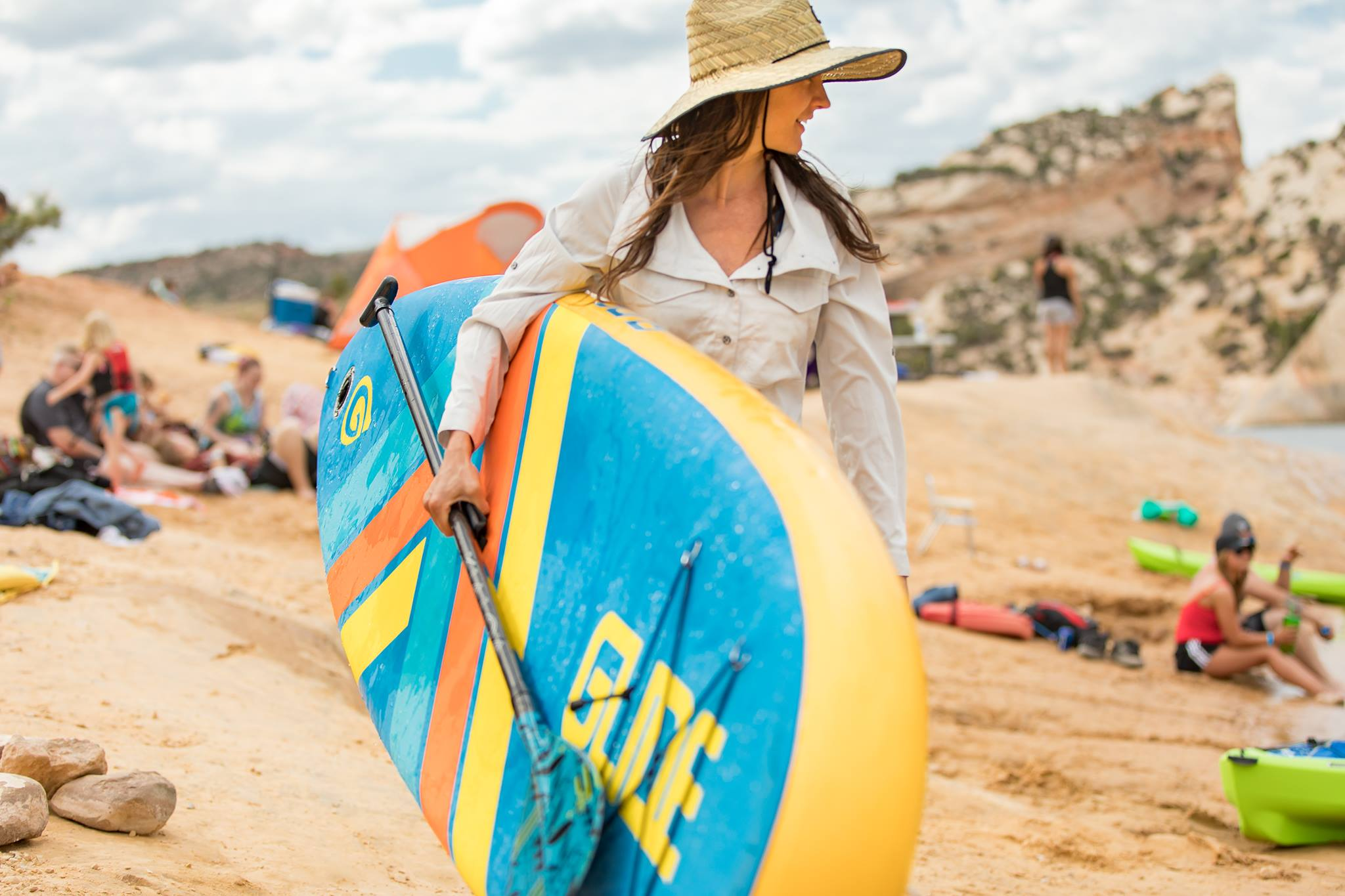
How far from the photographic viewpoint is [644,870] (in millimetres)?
1614

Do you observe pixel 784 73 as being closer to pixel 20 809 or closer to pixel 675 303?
pixel 675 303

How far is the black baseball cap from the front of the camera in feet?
20.8

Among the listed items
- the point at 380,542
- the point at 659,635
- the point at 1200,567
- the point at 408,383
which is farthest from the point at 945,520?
the point at 659,635

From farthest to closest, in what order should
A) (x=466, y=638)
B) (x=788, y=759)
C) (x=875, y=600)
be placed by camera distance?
(x=466, y=638) < (x=875, y=600) < (x=788, y=759)

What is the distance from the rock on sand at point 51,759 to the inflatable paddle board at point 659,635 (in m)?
0.62

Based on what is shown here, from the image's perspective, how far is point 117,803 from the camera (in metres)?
2.42

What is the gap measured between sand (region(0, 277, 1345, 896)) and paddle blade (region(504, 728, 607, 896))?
87cm

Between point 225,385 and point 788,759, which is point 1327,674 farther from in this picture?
point 225,385

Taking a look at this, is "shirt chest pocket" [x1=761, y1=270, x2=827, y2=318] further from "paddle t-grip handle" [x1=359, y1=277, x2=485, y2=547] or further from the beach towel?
the beach towel

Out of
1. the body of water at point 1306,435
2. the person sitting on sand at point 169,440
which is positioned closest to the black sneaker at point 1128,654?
the person sitting on sand at point 169,440

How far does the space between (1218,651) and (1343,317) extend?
16647 millimetres

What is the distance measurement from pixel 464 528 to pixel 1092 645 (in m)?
5.64

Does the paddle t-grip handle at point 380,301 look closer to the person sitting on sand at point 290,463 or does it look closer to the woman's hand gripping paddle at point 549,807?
the woman's hand gripping paddle at point 549,807

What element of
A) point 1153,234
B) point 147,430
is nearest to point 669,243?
point 147,430
